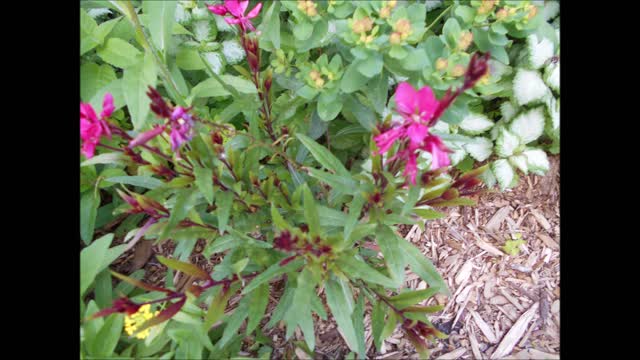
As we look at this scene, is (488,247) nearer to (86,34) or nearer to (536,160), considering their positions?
(536,160)

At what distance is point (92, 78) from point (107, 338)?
813 mm

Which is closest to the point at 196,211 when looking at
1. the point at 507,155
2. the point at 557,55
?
the point at 507,155

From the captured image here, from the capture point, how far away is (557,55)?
1.63 metres

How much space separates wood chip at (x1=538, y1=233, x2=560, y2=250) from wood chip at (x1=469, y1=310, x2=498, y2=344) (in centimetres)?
39

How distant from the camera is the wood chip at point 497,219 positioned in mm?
1880

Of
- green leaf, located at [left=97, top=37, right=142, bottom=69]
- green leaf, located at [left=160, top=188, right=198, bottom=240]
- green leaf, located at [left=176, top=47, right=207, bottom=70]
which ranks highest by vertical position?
green leaf, located at [left=97, top=37, right=142, bottom=69]

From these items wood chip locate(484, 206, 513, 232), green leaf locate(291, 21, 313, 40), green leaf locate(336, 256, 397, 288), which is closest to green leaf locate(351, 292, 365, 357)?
green leaf locate(336, 256, 397, 288)

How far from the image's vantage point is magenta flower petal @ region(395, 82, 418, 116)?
3.26 feet

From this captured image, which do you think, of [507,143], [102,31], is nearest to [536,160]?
[507,143]

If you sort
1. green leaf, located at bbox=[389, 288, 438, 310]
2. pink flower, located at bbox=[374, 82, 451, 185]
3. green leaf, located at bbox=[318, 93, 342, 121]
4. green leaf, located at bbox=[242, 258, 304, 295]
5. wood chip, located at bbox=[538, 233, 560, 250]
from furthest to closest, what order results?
1. wood chip, located at bbox=[538, 233, 560, 250]
2. green leaf, located at bbox=[318, 93, 342, 121]
3. green leaf, located at bbox=[389, 288, 438, 310]
4. green leaf, located at bbox=[242, 258, 304, 295]
5. pink flower, located at bbox=[374, 82, 451, 185]

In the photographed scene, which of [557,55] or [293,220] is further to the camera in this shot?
[557,55]

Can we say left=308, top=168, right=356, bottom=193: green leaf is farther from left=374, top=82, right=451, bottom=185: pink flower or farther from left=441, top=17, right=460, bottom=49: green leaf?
left=441, top=17, right=460, bottom=49: green leaf

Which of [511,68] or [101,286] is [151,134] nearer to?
[101,286]
